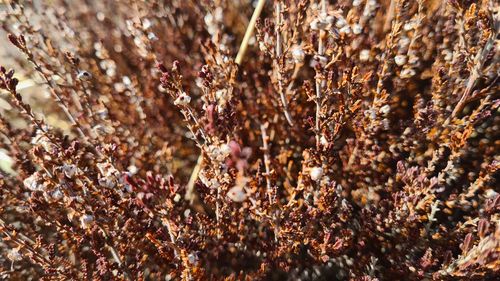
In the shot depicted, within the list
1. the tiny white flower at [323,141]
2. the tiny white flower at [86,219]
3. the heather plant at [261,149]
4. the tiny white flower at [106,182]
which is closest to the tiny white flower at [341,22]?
the heather plant at [261,149]

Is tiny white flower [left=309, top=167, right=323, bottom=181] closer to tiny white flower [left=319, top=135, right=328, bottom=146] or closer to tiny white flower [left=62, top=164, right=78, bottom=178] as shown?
tiny white flower [left=319, top=135, right=328, bottom=146]

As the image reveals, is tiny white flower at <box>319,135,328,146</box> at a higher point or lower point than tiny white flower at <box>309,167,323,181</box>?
higher

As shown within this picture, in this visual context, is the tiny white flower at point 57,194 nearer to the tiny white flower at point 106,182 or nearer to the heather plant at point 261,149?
the heather plant at point 261,149

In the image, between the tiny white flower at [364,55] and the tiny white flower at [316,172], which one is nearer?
the tiny white flower at [316,172]

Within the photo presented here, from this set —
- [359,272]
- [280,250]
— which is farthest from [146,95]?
[359,272]

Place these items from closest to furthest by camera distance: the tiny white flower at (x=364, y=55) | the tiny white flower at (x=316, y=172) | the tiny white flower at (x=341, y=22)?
the tiny white flower at (x=341, y=22) < the tiny white flower at (x=316, y=172) < the tiny white flower at (x=364, y=55)

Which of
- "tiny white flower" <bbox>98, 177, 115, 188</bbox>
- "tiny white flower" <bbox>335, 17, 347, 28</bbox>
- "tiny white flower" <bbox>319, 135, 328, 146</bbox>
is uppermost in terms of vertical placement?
"tiny white flower" <bbox>335, 17, 347, 28</bbox>

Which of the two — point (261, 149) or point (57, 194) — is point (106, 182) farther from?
point (261, 149)

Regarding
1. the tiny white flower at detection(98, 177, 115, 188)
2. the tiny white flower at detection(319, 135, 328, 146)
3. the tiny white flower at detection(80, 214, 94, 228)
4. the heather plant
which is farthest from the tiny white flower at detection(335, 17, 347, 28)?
the tiny white flower at detection(80, 214, 94, 228)
